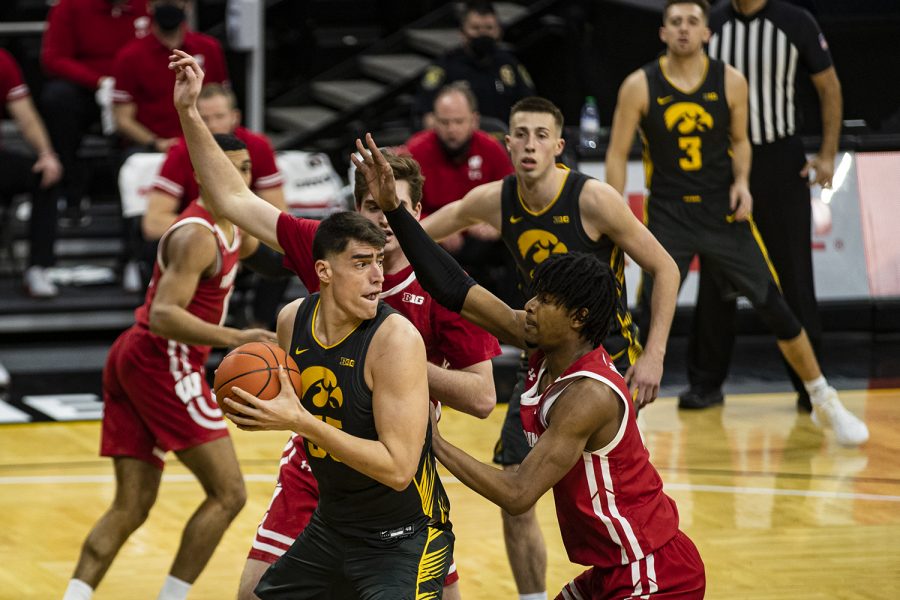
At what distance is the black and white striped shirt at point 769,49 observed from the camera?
29.7ft

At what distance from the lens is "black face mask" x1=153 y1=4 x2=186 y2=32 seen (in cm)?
1059

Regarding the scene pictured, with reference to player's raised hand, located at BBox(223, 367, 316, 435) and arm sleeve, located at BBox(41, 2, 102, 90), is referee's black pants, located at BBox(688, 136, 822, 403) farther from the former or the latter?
player's raised hand, located at BBox(223, 367, 316, 435)

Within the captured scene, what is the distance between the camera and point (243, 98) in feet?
44.8

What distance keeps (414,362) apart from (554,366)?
53 cm

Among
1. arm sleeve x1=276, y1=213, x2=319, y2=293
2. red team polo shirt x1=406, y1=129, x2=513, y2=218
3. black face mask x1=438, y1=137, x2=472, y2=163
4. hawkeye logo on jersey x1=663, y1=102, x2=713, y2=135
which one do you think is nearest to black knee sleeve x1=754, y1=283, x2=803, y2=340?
hawkeye logo on jersey x1=663, y1=102, x2=713, y2=135

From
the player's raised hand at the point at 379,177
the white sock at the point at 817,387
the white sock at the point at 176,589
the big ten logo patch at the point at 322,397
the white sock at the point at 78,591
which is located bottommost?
the white sock at the point at 817,387

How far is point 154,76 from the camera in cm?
1069

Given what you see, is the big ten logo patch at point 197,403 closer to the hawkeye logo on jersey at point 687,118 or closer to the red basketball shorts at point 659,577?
the red basketball shorts at point 659,577

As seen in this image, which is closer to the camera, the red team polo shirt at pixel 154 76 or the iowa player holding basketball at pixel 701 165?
the iowa player holding basketball at pixel 701 165

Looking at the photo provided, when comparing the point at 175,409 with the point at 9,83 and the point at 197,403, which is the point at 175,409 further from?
the point at 9,83

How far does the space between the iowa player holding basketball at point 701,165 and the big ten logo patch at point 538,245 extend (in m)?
2.32

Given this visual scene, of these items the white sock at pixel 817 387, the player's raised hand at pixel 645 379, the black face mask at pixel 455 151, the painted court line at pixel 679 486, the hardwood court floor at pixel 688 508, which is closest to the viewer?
the player's raised hand at pixel 645 379

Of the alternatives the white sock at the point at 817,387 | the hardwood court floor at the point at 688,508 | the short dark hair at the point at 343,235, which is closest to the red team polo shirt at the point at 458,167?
the hardwood court floor at the point at 688,508

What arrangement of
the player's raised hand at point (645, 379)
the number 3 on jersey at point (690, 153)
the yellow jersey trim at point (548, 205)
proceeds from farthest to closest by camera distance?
the number 3 on jersey at point (690, 153) < the yellow jersey trim at point (548, 205) < the player's raised hand at point (645, 379)
